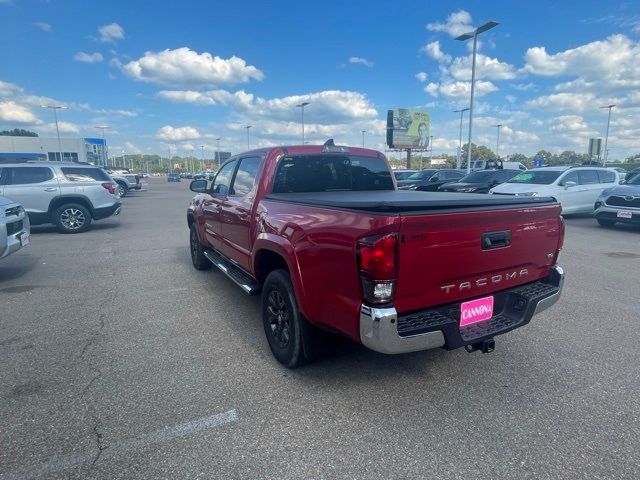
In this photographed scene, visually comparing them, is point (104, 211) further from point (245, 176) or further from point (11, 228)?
point (245, 176)

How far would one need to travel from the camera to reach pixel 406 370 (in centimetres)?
335

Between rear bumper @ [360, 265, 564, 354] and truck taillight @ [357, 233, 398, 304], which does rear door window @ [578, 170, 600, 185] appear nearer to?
rear bumper @ [360, 265, 564, 354]

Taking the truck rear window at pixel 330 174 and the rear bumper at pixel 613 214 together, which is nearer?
the truck rear window at pixel 330 174

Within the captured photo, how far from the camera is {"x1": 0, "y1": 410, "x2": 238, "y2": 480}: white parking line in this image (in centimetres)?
224

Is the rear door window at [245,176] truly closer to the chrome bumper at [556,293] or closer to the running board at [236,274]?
the running board at [236,274]

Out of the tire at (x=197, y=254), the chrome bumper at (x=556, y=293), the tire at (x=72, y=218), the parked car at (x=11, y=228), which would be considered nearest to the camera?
the chrome bumper at (x=556, y=293)

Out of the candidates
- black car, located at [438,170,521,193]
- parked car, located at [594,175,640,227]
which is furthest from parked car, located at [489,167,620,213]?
black car, located at [438,170,521,193]

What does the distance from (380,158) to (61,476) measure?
4271 millimetres

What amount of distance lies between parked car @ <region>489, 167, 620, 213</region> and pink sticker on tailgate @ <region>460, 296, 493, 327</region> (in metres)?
10.4

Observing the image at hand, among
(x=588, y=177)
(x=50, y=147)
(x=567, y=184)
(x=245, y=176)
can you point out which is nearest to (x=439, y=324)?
(x=245, y=176)

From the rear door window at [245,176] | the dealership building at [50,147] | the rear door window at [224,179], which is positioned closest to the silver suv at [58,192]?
the rear door window at [224,179]

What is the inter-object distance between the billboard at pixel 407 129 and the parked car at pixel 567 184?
32200 mm

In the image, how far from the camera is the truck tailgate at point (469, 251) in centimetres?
245

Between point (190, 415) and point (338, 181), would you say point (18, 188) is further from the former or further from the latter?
point (190, 415)
